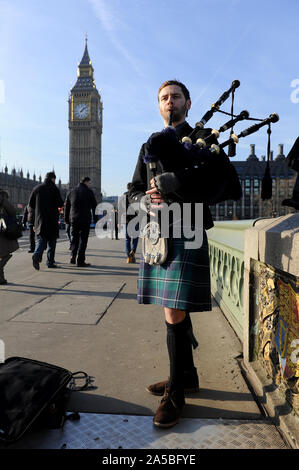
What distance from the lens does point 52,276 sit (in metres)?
6.94

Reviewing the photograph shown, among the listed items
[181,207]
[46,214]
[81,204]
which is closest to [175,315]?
[181,207]

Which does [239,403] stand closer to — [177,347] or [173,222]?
[177,347]

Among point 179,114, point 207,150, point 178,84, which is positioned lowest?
point 207,150

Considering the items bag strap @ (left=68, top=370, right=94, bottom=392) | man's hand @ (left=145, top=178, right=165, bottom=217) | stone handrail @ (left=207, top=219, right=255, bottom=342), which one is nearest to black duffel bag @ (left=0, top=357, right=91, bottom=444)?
bag strap @ (left=68, top=370, right=94, bottom=392)

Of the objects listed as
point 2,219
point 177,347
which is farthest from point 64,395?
point 2,219

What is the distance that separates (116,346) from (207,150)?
2075 mm

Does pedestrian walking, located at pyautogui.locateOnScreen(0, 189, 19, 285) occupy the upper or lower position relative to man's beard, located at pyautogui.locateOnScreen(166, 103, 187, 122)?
lower

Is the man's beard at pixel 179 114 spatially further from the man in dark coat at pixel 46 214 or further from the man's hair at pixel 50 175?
the man's hair at pixel 50 175

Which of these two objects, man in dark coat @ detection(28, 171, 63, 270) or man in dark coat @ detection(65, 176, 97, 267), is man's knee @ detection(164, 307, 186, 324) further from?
man in dark coat @ detection(65, 176, 97, 267)

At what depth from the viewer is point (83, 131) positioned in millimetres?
109812

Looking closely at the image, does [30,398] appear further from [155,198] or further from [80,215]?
[80,215]

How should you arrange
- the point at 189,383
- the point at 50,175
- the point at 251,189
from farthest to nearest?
the point at 251,189, the point at 50,175, the point at 189,383

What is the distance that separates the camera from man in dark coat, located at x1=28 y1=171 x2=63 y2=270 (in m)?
7.56

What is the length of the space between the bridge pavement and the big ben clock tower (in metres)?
106
